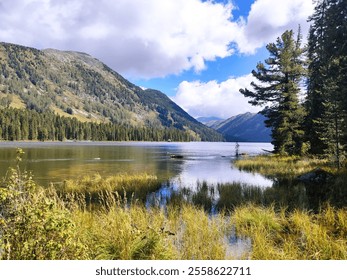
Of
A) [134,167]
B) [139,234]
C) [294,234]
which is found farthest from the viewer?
[134,167]

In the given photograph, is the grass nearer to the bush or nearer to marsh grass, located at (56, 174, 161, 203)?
marsh grass, located at (56, 174, 161, 203)

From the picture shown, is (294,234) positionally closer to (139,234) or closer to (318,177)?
(139,234)

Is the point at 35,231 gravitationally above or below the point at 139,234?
above

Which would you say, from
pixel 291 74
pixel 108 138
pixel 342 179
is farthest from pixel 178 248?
pixel 108 138

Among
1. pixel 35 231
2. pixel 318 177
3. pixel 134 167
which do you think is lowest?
pixel 134 167

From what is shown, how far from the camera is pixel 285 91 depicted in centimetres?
4094

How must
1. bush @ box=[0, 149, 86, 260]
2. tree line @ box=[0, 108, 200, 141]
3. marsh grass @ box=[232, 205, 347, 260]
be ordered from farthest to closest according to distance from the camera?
tree line @ box=[0, 108, 200, 141], marsh grass @ box=[232, 205, 347, 260], bush @ box=[0, 149, 86, 260]

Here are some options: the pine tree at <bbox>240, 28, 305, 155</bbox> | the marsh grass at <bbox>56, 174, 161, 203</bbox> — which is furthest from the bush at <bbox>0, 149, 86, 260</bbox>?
the pine tree at <bbox>240, 28, 305, 155</bbox>

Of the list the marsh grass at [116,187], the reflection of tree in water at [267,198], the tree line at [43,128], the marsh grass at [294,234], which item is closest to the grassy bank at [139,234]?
the marsh grass at [294,234]

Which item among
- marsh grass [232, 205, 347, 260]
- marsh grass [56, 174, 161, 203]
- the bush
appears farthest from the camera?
marsh grass [56, 174, 161, 203]

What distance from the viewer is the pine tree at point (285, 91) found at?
1523 inches

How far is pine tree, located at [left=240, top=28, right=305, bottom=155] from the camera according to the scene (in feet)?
127

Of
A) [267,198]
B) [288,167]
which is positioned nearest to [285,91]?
[288,167]

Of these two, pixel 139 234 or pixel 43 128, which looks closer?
pixel 139 234
